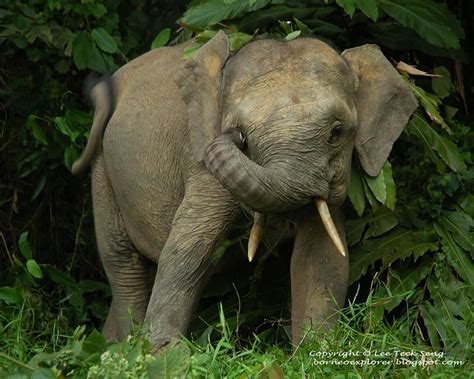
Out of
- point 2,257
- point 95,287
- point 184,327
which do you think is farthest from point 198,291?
point 2,257

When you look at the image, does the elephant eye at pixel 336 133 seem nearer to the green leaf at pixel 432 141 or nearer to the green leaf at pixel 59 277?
the green leaf at pixel 432 141

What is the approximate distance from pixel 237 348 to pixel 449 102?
223 centimetres

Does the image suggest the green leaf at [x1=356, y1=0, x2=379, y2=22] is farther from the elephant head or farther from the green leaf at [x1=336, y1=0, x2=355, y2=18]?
the elephant head

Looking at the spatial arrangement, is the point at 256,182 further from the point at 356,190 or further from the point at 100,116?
the point at 100,116

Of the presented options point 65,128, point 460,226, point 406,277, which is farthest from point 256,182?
point 65,128

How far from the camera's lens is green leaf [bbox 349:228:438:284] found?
7906 millimetres

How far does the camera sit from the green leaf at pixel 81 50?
8.95 m

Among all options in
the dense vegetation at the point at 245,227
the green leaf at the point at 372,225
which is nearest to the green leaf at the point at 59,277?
the dense vegetation at the point at 245,227

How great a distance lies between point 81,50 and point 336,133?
276 centimetres

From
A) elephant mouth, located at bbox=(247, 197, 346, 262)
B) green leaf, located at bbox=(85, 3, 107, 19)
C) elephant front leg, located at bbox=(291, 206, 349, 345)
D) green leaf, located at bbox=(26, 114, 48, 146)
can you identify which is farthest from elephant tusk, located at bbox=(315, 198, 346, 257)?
green leaf, located at bbox=(85, 3, 107, 19)

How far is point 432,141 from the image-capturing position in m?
7.84

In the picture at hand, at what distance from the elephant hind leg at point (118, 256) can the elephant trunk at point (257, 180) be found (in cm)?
206

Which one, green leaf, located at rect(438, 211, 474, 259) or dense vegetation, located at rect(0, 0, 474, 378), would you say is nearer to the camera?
dense vegetation, located at rect(0, 0, 474, 378)

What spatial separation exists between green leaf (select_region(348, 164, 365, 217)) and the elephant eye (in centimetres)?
52
